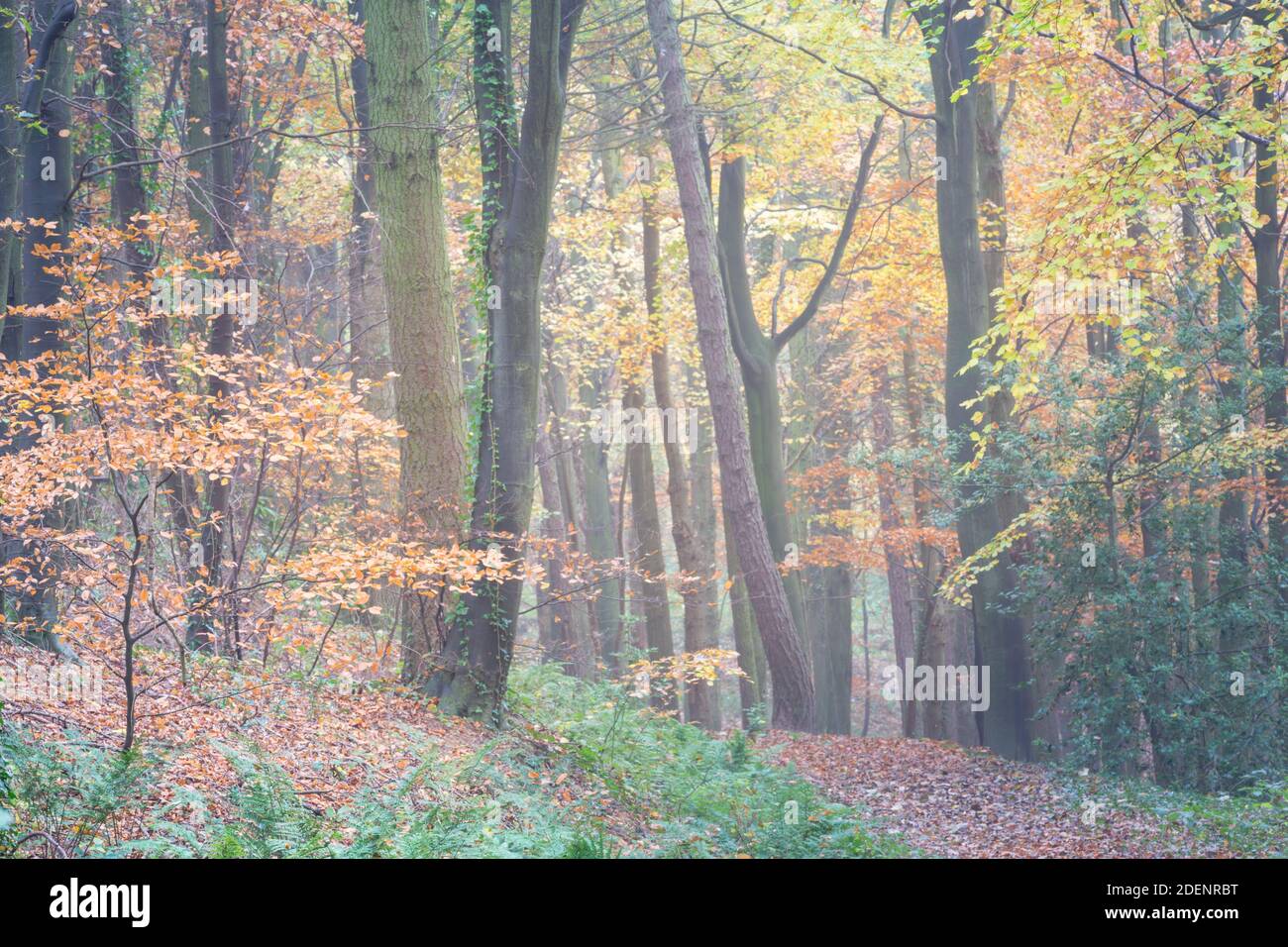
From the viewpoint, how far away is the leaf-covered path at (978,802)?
29.8ft

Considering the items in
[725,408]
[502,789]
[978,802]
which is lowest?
[978,802]

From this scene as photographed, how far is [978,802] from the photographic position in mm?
11336

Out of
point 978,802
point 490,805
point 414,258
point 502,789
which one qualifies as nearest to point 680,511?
point 978,802

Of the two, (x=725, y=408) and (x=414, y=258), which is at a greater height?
(x=414, y=258)

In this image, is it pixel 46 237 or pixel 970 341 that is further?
pixel 970 341

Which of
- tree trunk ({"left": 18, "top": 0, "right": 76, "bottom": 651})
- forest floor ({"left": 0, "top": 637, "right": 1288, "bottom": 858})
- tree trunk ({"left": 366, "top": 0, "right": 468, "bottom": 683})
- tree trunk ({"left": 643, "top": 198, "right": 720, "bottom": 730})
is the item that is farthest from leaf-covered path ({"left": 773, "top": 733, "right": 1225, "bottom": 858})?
tree trunk ({"left": 18, "top": 0, "right": 76, "bottom": 651})

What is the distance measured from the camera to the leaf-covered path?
9.09m

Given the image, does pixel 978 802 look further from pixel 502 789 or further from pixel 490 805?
pixel 490 805

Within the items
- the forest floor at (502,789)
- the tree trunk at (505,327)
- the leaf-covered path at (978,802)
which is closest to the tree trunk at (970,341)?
the leaf-covered path at (978,802)

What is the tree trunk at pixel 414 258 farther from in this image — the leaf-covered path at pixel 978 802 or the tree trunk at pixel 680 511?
the tree trunk at pixel 680 511

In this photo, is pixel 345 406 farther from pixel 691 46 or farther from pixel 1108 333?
pixel 1108 333

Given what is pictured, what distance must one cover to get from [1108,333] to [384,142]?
1331 cm

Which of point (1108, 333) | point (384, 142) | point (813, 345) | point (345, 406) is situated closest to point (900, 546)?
point (1108, 333)

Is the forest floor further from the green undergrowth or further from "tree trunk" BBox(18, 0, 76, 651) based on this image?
"tree trunk" BBox(18, 0, 76, 651)
